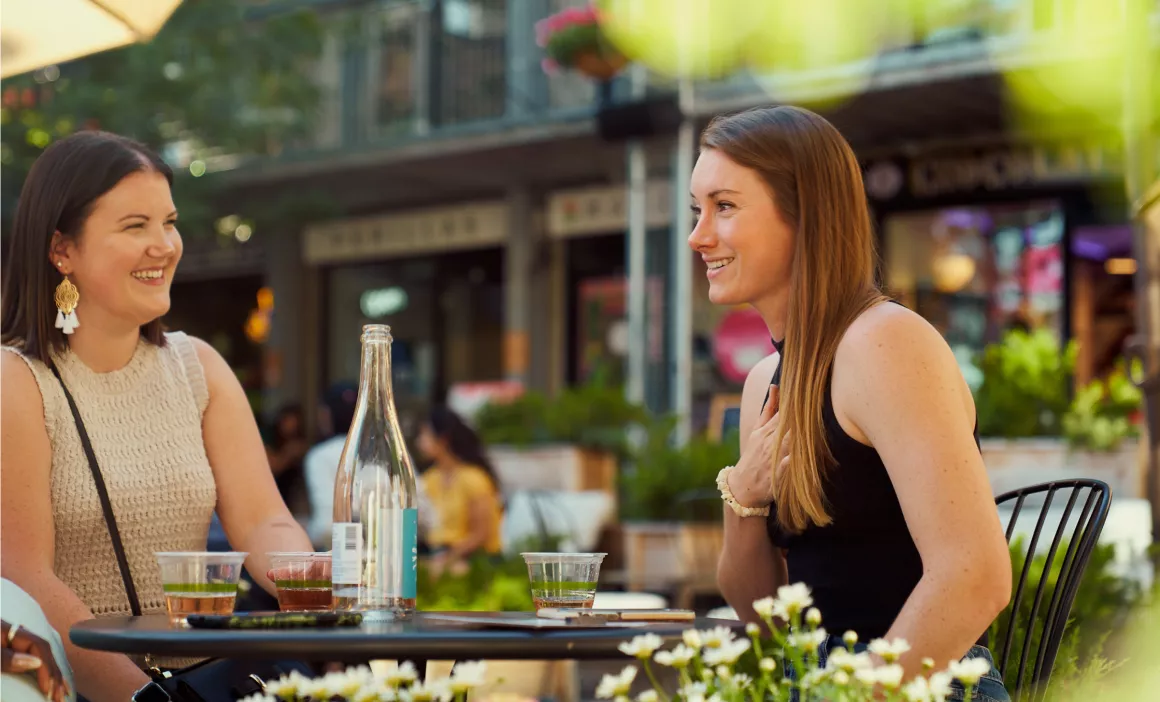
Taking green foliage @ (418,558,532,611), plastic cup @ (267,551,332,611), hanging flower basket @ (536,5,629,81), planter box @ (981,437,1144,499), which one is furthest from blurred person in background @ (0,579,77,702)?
hanging flower basket @ (536,5,629,81)

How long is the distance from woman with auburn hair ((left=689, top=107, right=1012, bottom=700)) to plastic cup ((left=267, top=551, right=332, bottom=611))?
0.65 m

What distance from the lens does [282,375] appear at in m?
16.7

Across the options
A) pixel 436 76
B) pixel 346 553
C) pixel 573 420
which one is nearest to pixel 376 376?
pixel 346 553

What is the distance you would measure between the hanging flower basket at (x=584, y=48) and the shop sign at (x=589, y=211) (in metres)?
2.40

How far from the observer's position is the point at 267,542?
2.76 m

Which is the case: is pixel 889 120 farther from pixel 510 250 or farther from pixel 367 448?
pixel 367 448

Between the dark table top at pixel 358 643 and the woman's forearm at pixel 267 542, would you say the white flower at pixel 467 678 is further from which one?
the woman's forearm at pixel 267 542

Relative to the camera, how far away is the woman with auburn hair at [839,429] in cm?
199

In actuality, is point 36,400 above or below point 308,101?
below

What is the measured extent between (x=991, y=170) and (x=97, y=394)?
10.4 meters

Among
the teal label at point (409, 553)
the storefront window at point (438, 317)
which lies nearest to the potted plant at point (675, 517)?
the teal label at point (409, 553)

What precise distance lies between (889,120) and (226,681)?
1030 centimetres

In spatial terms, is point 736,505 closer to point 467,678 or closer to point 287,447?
point 467,678

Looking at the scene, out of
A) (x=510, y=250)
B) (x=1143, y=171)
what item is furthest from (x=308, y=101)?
(x=1143, y=171)
